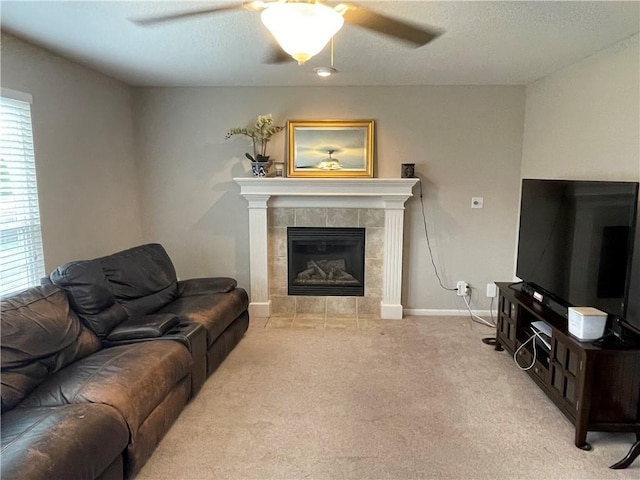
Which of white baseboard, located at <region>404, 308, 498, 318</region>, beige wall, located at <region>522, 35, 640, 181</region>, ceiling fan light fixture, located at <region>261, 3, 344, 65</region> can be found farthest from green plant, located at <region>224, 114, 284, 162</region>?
beige wall, located at <region>522, 35, 640, 181</region>

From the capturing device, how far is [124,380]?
2145 millimetres

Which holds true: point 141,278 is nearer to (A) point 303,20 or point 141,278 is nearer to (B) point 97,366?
(B) point 97,366

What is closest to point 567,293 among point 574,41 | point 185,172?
point 574,41

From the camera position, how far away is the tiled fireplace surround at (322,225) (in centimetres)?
431

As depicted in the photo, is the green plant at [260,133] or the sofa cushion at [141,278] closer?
the sofa cushion at [141,278]

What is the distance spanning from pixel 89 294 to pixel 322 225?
94.7 inches

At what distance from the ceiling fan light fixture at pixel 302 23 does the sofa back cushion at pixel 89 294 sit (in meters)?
1.92

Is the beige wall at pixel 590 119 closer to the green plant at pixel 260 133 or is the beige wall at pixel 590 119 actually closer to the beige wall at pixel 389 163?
the beige wall at pixel 389 163

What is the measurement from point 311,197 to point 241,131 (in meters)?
0.97

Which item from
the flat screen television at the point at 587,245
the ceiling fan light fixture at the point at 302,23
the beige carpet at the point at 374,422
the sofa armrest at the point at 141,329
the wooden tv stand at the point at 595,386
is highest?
the ceiling fan light fixture at the point at 302,23

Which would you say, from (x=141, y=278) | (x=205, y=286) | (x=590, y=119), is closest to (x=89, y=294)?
(x=141, y=278)

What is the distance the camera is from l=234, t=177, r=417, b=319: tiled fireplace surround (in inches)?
170

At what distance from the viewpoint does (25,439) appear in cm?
166

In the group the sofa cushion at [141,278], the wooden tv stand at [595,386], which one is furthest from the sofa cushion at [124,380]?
the wooden tv stand at [595,386]
